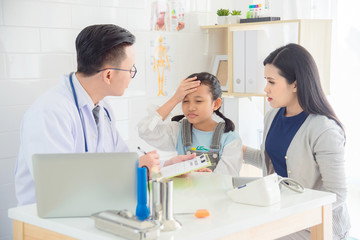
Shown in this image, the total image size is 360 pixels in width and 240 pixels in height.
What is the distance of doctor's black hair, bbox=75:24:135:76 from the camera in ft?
7.10

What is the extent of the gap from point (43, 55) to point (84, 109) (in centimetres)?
83

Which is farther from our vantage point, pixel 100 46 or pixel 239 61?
pixel 239 61

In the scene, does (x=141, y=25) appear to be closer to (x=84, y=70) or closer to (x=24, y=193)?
(x=84, y=70)

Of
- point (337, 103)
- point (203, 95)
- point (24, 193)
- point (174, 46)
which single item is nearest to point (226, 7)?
point (174, 46)

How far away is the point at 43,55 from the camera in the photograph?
9.43ft

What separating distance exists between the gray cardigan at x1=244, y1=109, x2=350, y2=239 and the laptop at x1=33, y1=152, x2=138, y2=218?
3.66 ft

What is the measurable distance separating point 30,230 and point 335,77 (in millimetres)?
3446

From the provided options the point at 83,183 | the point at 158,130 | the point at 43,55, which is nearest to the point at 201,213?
the point at 83,183

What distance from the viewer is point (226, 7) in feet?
13.4

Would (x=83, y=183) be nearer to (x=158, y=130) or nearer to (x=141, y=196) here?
(x=141, y=196)

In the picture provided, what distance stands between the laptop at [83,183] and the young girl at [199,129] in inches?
43.8

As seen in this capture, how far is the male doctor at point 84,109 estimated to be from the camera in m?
1.96

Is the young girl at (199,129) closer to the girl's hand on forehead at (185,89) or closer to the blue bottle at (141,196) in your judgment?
the girl's hand on forehead at (185,89)

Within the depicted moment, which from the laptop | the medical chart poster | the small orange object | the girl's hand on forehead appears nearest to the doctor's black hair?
the girl's hand on forehead
